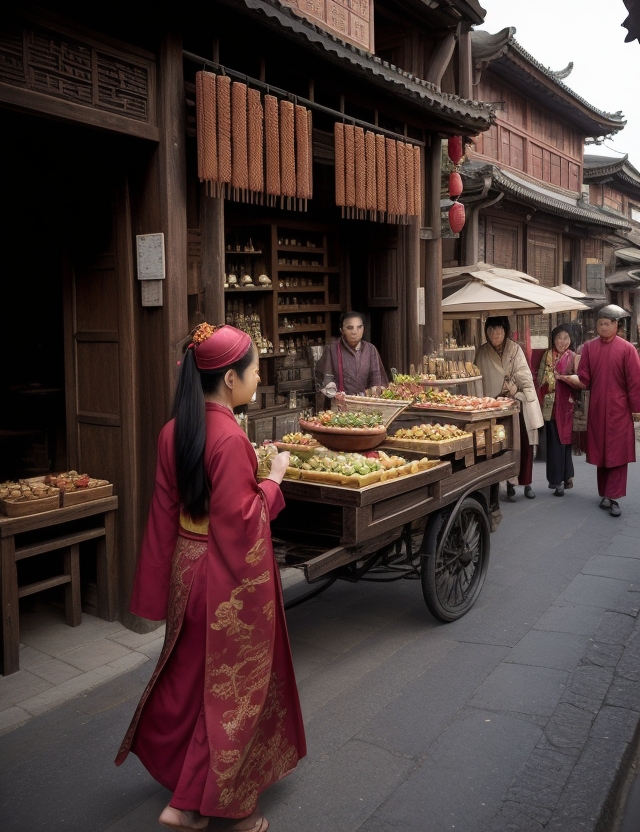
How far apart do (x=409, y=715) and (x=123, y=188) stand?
3763mm

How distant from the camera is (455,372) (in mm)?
8141

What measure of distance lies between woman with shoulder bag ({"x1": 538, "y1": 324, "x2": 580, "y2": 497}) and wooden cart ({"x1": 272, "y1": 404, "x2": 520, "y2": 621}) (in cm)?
312

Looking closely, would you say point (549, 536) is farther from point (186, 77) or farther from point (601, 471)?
point (186, 77)

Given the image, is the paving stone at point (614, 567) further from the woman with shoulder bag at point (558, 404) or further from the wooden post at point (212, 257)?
the wooden post at point (212, 257)

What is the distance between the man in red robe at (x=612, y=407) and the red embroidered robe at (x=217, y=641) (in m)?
6.18

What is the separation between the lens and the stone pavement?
3.28 meters

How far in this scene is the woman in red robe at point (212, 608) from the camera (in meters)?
2.91

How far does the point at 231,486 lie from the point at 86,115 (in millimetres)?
2849

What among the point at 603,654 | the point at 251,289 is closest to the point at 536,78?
the point at 251,289

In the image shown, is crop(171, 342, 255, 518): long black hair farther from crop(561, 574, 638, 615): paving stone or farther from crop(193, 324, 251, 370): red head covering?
crop(561, 574, 638, 615): paving stone

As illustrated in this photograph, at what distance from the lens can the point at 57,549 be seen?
5250 mm

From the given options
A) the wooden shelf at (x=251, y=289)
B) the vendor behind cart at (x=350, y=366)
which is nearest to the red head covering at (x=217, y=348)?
the vendor behind cart at (x=350, y=366)

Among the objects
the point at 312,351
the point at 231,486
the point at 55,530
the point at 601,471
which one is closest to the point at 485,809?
the point at 231,486

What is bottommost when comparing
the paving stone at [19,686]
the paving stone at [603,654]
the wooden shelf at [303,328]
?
the paving stone at [19,686]
